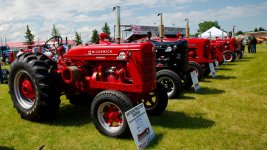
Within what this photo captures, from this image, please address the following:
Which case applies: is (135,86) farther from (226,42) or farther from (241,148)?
(226,42)

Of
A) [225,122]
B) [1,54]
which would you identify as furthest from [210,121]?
[1,54]

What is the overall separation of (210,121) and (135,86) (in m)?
1.55

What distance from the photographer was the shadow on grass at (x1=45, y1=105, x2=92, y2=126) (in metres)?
5.08

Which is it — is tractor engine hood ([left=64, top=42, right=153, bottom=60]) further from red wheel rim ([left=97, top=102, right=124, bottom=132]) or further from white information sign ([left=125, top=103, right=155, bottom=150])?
white information sign ([left=125, top=103, right=155, bottom=150])

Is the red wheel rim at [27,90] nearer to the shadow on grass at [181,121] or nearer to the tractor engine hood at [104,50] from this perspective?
the tractor engine hood at [104,50]

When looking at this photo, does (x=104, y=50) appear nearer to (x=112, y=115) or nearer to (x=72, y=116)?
(x=112, y=115)

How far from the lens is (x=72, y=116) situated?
5.55 meters

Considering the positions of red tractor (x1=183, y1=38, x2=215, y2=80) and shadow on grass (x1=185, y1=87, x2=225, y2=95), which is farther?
red tractor (x1=183, y1=38, x2=215, y2=80)

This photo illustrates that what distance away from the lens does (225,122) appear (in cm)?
493

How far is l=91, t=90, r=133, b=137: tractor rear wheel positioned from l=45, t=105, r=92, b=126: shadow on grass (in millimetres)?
712

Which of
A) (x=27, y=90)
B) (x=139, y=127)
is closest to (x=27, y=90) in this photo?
(x=27, y=90)

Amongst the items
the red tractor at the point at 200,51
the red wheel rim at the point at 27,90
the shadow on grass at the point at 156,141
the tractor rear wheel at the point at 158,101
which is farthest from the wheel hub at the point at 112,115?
the red tractor at the point at 200,51

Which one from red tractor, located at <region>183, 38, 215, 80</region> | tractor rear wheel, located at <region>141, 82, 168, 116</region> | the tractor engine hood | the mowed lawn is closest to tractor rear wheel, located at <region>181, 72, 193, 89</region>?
the mowed lawn

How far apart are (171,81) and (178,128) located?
232cm
